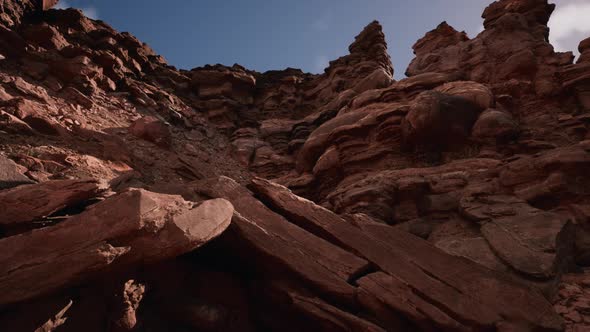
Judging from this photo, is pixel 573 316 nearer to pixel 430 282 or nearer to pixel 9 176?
pixel 430 282

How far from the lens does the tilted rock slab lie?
5.28m

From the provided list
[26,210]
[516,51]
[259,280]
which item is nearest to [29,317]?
[26,210]

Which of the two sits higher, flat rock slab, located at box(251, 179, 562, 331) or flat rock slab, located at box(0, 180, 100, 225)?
flat rock slab, located at box(251, 179, 562, 331)

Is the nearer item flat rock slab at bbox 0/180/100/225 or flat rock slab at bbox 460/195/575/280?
flat rock slab at bbox 0/180/100/225

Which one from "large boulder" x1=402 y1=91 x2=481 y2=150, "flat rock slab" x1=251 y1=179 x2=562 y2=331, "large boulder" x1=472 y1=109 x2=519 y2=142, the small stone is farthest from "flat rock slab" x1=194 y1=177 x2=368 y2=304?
"large boulder" x1=472 y1=109 x2=519 y2=142

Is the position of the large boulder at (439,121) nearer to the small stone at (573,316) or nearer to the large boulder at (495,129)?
the large boulder at (495,129)

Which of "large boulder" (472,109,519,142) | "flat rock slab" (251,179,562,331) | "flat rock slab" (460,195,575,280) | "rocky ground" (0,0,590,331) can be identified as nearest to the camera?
"rocky ground" (0,0,590,331)

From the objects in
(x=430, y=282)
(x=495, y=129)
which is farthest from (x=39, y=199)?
(x=495, y=129)

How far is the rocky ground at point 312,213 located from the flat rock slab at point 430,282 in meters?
0.04

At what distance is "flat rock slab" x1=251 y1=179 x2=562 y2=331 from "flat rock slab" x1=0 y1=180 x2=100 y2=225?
4.72 m

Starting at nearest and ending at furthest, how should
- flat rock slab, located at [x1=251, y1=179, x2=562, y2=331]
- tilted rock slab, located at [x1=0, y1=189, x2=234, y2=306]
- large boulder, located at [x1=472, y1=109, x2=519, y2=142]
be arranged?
tilted rock slab, located at [x1=0, y1=189, x2=234, y2=306] < flat rock slab, located at [x1=251, y1=179, x2=562, y2=331] < large boulder, located at [x1=472, y1=109, x2=519, y2=142]

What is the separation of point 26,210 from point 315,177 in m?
14.9

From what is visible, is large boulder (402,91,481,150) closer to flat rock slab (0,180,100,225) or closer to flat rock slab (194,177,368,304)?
flat rock slab (194,177,368,304)

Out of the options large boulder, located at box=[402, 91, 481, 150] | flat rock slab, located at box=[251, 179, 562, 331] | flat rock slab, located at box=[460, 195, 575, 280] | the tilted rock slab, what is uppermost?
large boulder, located at box=[402, 91, 481, 150]
